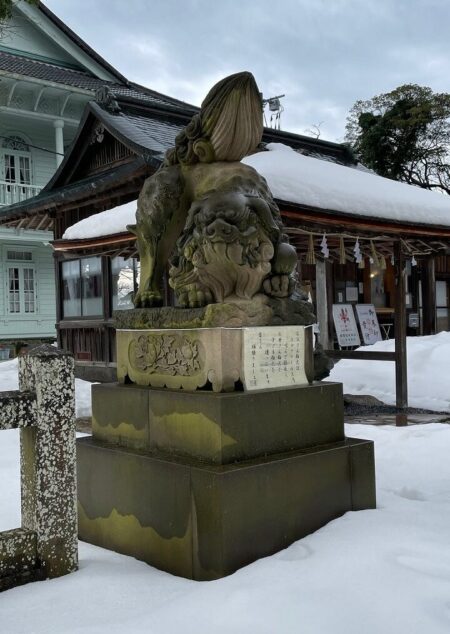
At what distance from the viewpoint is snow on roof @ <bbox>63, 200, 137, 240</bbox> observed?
807 centimetres

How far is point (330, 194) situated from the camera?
734cm

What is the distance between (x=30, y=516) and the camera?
8.77 ft

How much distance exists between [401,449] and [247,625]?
311cm

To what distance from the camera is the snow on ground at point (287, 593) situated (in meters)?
2.24

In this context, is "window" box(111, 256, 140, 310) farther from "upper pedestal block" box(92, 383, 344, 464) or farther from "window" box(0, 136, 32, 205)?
"upper pedestal block" box(92, 383, 344, 464)

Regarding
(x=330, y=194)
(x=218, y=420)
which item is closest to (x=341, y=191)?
(x=330, y=194)

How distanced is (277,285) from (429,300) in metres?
13.7

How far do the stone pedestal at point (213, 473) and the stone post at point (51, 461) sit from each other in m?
0.46

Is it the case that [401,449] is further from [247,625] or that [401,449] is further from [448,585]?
[247,625]

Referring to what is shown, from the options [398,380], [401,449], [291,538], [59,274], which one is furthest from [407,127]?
[291,538]

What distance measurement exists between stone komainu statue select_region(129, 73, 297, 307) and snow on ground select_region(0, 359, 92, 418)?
5409 millimetres

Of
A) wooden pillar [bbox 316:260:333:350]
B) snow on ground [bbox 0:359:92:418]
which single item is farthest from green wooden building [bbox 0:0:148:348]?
wooden pillar [bbox 316:260:333:350]

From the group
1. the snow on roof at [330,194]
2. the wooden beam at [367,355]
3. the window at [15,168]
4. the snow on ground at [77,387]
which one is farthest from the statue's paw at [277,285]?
the window at [15,168]

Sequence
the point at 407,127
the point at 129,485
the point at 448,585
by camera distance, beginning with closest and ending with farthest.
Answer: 1. the point at 448,585
2. the point at 129,485
3. the point at 407,127
